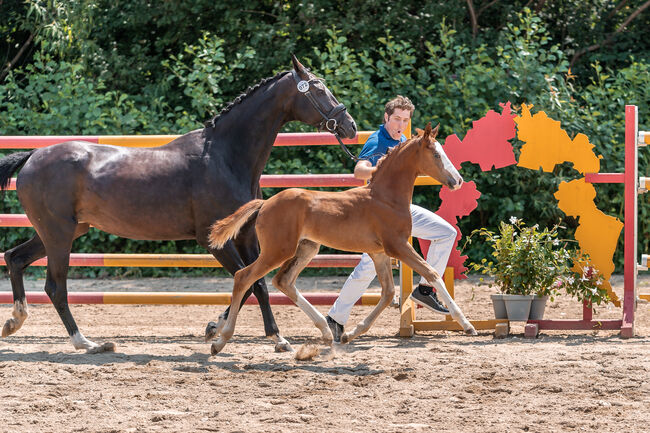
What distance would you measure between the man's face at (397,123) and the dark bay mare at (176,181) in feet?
0.82

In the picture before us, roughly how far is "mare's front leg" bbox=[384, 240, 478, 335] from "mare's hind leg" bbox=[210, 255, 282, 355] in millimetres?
722

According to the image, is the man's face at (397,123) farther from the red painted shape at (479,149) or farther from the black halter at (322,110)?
the red painted shape at (479,149)

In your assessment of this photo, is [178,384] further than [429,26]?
No

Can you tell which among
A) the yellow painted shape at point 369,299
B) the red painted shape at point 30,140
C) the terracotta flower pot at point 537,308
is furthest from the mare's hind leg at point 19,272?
the terracotta flower pot at point 537,308

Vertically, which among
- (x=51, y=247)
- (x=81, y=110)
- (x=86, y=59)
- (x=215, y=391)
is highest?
(x=86, y=59)

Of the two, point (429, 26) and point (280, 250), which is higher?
point (429, 26)

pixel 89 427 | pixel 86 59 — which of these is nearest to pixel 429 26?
pixel 86 59

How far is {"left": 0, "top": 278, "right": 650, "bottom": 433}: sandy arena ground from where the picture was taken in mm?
4355

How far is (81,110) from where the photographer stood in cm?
1101

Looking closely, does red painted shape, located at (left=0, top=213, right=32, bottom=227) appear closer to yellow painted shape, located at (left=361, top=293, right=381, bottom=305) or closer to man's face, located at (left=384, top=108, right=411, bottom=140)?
yellow painted shape, located at (left=361, top=293, right=381, bottom=305)

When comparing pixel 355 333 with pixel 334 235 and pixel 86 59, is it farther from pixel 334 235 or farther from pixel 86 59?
pixel 86 59

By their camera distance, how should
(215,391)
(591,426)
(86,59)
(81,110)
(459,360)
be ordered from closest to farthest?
1. (591,426)
2. (215,391)
3. (459,360)
4. (81,110)
5. (86,59)

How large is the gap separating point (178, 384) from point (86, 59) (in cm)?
823

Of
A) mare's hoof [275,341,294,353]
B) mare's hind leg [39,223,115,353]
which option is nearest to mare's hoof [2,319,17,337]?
mare's hind leg [39,223,115,353]
